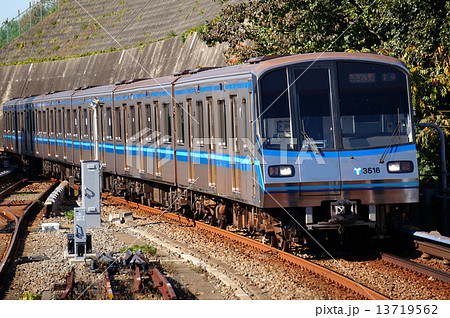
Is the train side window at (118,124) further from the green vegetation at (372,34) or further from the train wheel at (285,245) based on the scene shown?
the train wheel at (285,245)

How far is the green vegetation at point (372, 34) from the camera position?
15.0 meters

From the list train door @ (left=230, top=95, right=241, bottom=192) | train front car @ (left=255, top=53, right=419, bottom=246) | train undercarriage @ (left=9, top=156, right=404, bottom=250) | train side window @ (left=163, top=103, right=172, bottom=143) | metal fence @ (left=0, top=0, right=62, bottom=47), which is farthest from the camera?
metal fence @ (left=0, top=0, right=62, bottom=47)

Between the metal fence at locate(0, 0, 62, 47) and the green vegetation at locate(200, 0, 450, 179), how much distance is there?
5651 centimetres

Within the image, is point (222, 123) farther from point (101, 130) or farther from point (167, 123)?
point (101, 130)

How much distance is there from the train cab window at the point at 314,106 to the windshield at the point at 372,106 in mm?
211

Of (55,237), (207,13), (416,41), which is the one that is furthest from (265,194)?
(207,13)

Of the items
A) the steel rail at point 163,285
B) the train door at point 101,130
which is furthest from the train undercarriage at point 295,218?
the train door at point 101,130

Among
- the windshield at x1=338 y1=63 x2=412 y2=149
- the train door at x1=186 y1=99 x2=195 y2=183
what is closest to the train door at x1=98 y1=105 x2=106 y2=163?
the train door at x1=186 y1=99 x2=195 y2=183

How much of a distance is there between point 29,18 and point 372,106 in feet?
225

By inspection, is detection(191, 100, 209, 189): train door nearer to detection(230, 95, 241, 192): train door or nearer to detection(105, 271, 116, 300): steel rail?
detection(230, 95, 241, 192): train door

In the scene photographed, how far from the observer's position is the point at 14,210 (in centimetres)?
1923

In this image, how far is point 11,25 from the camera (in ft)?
251

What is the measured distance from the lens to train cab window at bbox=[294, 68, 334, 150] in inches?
429

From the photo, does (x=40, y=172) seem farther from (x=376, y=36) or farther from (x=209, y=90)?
(x=209, y=90)
